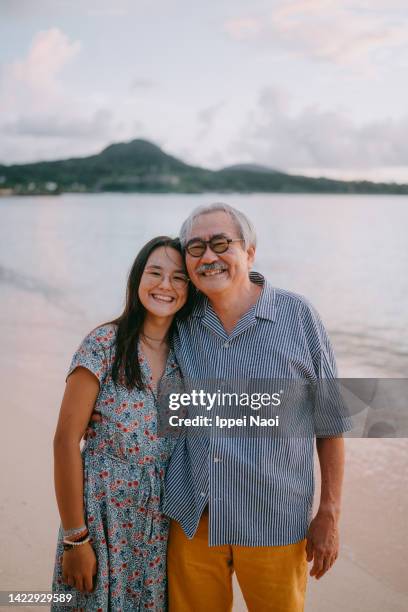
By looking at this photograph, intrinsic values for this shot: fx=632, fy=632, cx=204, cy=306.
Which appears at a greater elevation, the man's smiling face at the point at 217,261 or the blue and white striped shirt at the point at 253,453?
the man's smiling face at the point at 217,261

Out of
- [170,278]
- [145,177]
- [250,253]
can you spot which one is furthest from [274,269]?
[145,177]

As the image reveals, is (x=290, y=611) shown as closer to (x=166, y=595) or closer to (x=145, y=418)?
(x=166, y=595)

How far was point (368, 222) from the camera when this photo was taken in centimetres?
4378

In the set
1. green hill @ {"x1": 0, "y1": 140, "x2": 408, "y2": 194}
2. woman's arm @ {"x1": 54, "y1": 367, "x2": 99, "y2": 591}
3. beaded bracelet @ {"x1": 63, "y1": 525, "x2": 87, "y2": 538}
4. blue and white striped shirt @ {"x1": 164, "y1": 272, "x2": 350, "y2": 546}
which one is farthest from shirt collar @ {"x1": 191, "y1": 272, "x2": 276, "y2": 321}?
green hill @ {"x1": 0, "y1": 140, "x2": 408, "y2": 194}

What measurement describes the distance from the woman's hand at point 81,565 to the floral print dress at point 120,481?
0.03 metres

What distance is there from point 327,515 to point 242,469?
1.45ft

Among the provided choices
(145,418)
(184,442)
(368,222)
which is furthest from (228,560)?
(368,222)

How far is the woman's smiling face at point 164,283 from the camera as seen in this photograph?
257 cm

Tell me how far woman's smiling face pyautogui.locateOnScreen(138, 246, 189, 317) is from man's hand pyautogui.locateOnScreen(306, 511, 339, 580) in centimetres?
104

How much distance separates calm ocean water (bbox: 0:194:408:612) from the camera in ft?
13.1

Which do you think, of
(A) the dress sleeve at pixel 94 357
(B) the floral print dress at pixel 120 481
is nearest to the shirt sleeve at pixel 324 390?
(B) the floral print dress at pixel 120 481

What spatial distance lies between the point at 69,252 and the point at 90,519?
23.0 m

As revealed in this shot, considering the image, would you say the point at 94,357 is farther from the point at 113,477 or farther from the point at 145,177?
the point at 145,177

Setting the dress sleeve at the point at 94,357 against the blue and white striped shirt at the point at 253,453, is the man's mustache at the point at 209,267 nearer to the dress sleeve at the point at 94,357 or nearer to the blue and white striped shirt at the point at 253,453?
the blue and white striped shirt at the point at 253,453
